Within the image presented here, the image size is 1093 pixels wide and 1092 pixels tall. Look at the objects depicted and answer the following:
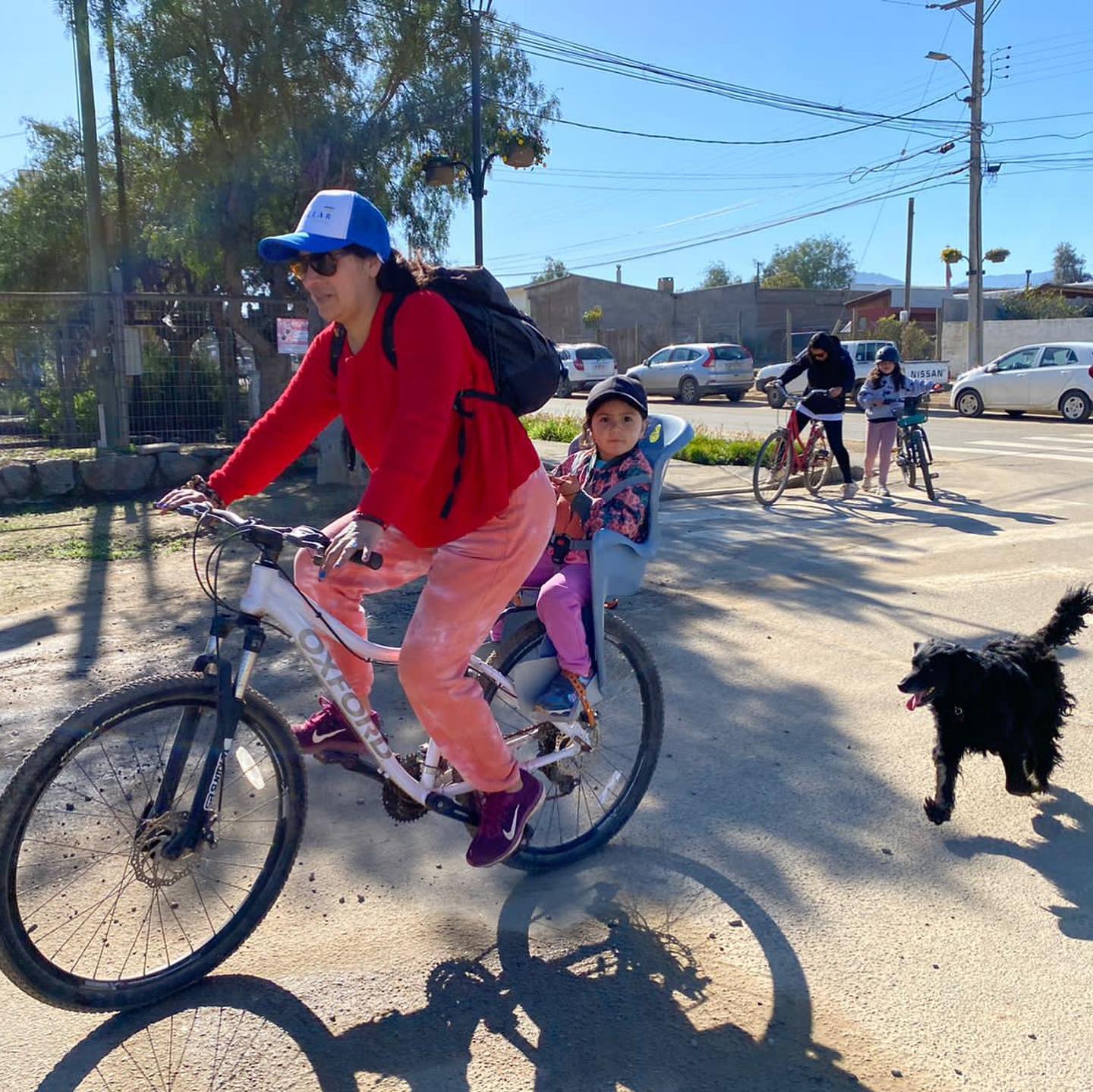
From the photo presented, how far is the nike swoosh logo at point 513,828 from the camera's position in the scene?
10.1 feet

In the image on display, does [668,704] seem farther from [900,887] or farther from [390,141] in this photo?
[390,141]

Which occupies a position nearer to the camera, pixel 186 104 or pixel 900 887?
pixel 900 887

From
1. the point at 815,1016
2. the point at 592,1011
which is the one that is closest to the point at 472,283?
the point at 592,1011

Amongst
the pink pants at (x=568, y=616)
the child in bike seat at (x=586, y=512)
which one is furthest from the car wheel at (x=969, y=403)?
the pink pants at (x=568, y=616)

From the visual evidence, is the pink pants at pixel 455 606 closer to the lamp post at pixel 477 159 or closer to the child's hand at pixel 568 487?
the child's hand at pixel 568 487

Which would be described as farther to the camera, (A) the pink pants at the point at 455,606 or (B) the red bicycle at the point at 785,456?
(B) the red bicycle at the point at 785,456

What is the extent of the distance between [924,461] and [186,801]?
975cm

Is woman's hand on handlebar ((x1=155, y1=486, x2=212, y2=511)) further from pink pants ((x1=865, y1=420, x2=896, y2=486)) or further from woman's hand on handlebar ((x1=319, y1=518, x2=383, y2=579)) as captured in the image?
pink pants ((x1=865, y1=420, x2=896, y2=486))

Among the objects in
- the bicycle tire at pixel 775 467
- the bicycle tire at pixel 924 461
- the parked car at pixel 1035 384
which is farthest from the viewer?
the parked car at pixel 1035 384

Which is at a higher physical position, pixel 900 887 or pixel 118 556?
pixel 118 556

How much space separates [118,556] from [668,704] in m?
4.77

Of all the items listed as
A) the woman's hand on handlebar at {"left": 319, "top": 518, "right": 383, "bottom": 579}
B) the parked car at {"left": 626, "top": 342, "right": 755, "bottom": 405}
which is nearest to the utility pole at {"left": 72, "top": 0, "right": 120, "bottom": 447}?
the woman's hand on handlebar at {"left": 319, "top": 518, "right": 383, "bottom": 579}

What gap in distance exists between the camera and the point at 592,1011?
2.73 metres

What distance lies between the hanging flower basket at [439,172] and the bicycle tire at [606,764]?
36.6 ft
